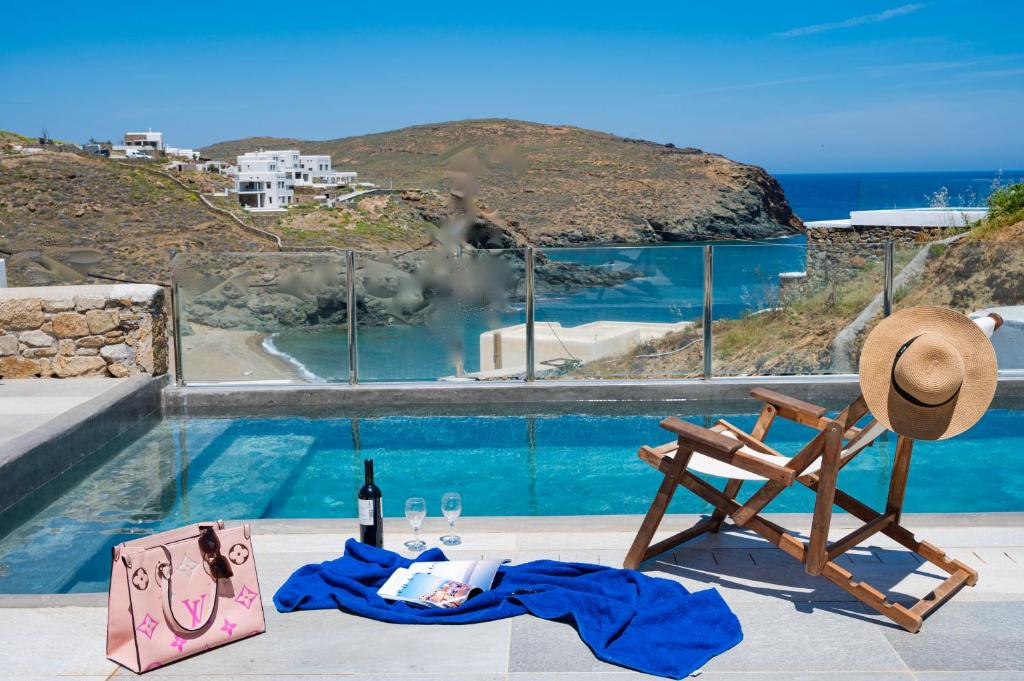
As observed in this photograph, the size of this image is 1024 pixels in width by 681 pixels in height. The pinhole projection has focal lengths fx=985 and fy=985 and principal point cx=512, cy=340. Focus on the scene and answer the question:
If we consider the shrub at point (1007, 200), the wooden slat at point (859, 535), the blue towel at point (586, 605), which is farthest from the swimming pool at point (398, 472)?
the shrub at point (1007, 200)

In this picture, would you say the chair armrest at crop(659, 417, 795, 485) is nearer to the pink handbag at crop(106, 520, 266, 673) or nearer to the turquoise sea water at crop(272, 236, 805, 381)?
the pink handbag at crop(106, 520, 266, 673)

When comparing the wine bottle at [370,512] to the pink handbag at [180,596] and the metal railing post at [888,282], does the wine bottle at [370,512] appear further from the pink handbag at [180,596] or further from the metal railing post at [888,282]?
the metal railing post at [888,282]

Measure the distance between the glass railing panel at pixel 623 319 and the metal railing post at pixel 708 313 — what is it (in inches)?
1.9

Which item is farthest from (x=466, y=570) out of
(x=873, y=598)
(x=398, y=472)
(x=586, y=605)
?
(x=398, y=472)

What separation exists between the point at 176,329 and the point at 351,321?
1.35 meters

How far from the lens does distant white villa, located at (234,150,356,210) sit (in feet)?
164

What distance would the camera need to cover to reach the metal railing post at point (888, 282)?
7617 mm

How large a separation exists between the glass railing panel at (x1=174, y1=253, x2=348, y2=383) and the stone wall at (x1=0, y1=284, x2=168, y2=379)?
343mm

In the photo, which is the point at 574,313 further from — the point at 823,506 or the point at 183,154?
the point at 183,154

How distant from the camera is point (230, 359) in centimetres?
773

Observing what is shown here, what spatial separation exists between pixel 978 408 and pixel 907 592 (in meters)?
0.73

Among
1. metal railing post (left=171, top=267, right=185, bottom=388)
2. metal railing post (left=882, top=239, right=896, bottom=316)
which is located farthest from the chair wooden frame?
metal railing post (left=171, top=267, right=185, bottom=388)

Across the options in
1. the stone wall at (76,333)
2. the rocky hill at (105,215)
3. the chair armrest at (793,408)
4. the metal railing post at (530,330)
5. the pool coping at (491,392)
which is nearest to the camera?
the chair armrest at (793,408)

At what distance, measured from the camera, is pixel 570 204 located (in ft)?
192
